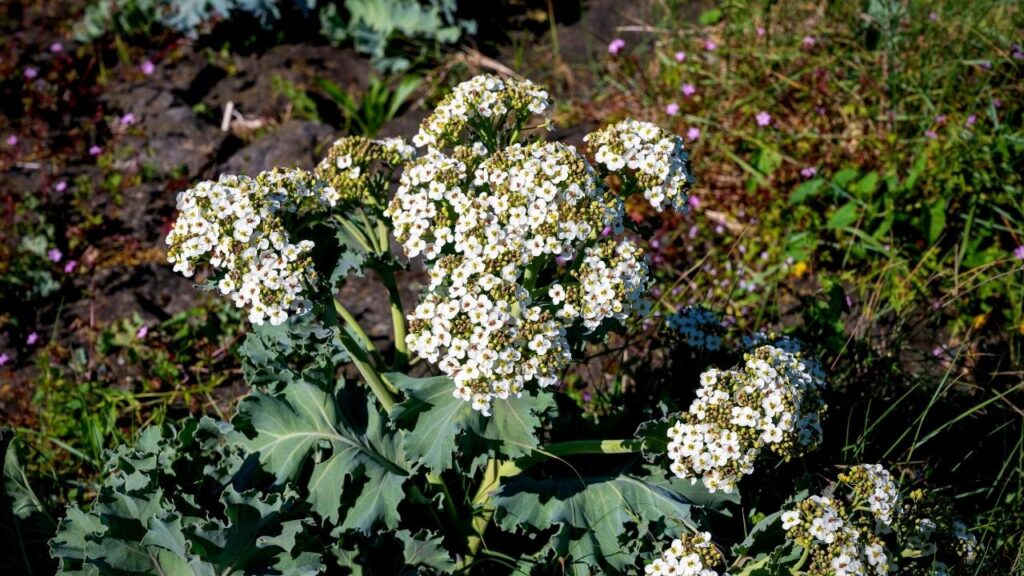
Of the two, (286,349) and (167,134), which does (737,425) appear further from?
(167,134)

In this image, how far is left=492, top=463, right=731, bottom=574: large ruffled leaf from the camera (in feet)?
10.2

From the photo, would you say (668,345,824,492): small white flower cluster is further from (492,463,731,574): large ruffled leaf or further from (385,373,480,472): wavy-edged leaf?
(385,373,480,472): wavy-edged leaf

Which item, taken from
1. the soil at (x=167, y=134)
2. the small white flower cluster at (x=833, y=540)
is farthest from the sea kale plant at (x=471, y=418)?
the soil at (x=167, y=134)

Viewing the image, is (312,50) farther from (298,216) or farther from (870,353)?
(870,353)

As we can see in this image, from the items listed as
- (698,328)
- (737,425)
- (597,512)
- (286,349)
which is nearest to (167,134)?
(286,349)

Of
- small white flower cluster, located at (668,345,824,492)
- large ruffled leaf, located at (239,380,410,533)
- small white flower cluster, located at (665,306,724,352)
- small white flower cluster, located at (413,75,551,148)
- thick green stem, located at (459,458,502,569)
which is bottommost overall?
thick green stem, located at (459,458,502,569)

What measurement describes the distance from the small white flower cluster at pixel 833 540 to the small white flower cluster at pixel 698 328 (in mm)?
1028

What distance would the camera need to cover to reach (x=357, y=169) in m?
3.25

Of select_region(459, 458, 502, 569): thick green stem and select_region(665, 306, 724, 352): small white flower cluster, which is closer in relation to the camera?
select_region(459, 458, 502, 569): thick green stem

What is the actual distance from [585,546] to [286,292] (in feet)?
4.36

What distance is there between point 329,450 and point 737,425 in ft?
5.19

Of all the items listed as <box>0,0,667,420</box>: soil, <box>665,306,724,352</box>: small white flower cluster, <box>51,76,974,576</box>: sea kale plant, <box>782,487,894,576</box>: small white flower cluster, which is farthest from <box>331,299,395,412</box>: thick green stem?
<box>0,0,667,420</box>: soil

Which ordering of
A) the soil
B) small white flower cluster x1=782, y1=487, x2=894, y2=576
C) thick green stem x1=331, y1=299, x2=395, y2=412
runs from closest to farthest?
small white flower cluster x1=782, y1=487, x2=894, y2=576 < thick green stem x1=331, y1=299, x2=395, y2=412 < the soil

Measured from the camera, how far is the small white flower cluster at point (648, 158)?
9.68 feet
